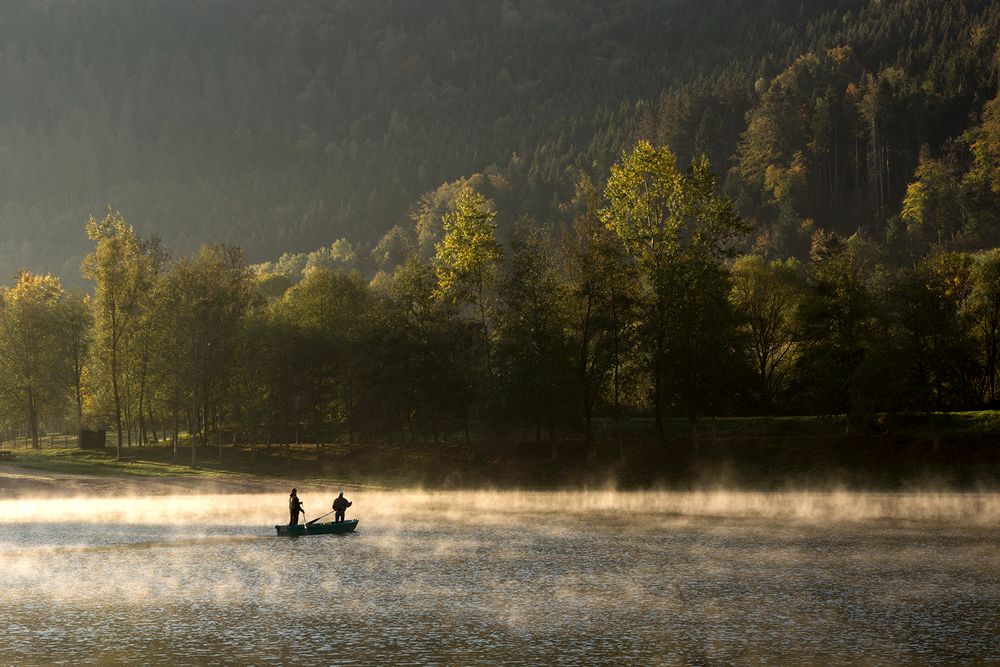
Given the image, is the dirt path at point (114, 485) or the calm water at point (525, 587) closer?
the calm water at point (525, 587)

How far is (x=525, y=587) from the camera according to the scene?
44.8 metres

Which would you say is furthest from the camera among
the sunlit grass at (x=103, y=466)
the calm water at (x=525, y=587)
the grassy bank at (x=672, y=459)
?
the sunlit grass at (x=103, y=466)

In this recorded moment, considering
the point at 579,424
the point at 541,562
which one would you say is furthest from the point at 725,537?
the point at 579,424

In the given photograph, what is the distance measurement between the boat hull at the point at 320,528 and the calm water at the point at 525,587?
0.65 m

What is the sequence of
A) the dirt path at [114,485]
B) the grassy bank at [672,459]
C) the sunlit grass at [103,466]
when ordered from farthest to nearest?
the sunlit grass at [103,466] → the dirt path at [114,485] → the grassy bank at [672,459]

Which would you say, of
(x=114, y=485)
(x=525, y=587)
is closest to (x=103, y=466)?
(x=114, y=485)

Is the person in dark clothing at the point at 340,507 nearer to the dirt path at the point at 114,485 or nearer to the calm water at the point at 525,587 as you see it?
the calm water at the point at 525,587

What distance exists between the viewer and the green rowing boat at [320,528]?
214 feet

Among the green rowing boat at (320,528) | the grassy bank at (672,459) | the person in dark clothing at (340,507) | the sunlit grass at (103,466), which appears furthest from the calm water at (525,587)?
the sunlit grass at (103,466)

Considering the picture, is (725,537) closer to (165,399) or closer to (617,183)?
(617,183)

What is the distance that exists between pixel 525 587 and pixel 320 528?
81.1 ft

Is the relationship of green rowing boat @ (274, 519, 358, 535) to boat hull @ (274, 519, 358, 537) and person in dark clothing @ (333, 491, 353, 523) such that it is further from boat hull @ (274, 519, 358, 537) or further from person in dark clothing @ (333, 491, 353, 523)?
person in dark clothing @ (333, 491, 353, 523)

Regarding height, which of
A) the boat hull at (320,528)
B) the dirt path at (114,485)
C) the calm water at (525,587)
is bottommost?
the calm water at (525,587)

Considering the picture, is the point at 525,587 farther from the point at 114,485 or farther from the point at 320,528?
the point at 114,485
